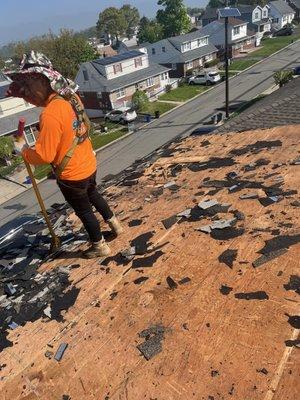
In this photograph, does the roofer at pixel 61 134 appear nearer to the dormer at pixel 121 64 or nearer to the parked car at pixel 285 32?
the dormer at pixel 121 64

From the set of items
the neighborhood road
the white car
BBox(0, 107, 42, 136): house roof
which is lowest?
the neighborhood road

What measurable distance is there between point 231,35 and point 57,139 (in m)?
68.0

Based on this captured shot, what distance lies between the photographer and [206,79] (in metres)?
48.5

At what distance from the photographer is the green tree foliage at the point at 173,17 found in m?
76.5

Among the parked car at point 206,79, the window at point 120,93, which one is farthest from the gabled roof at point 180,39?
the window at point 120,93

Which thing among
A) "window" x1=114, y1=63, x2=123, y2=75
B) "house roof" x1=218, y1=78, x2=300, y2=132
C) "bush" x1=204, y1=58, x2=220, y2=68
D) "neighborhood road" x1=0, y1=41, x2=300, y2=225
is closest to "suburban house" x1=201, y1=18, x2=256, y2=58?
"bush" x1=204, y1=58, x2=220, y2=68

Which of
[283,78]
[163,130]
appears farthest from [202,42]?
Result: [163,130]

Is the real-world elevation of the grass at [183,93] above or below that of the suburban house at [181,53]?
below

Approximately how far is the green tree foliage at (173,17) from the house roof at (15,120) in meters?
54.8

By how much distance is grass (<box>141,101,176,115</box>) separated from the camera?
40166 mm

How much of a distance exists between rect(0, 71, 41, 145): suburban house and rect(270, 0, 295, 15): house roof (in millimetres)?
74254

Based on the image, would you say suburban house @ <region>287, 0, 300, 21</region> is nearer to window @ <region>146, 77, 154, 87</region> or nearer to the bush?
the bush

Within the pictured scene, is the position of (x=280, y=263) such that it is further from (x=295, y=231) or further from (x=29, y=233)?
(x=29, y=233)

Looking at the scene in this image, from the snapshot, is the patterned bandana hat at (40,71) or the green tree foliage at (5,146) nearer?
the patterned bandana hat at (40,71)
